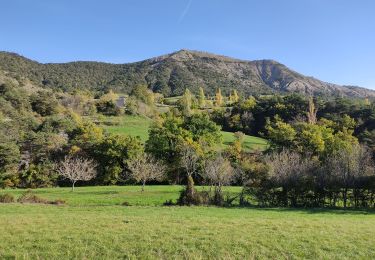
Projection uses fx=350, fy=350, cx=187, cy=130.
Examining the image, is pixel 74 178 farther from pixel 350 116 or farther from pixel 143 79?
pixel 143 79

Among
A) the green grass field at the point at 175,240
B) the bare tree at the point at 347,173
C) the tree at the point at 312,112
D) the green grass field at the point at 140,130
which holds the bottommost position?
the green grass field at the point at 175,240

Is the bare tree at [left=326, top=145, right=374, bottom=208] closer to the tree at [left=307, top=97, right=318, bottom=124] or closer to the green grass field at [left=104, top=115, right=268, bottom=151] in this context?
the green grass field at [left=104, top=115, right=268, bottom=151]

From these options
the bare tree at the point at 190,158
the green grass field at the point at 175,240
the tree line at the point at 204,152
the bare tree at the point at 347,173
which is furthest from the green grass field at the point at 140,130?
the green grass field at the point at 175,240

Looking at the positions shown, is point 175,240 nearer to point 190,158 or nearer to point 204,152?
point 190,158

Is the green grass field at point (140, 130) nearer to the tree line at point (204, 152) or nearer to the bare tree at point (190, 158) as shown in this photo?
the tree line at point (204, 152)

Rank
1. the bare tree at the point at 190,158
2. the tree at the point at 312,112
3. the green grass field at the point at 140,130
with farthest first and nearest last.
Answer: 1. the tree at the point at 312,112
2. the green grass field at the point at 140,130
3. the bare tree at the point at 190,158

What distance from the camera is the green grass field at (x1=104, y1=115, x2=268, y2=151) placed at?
71.1 m

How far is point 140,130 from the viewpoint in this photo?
259ft

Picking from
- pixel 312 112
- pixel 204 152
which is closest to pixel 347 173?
pixel 204 152

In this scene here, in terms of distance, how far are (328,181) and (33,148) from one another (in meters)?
43.6

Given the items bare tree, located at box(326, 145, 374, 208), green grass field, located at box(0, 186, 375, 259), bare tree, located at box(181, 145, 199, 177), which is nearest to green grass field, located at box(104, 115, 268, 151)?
bare tree, located at box(181, 145, 199, 177)

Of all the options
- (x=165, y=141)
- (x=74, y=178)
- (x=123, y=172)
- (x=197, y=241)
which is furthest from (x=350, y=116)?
(x=197, y=241)

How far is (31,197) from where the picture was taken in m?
28.9

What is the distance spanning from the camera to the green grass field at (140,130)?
7112 centimetres
